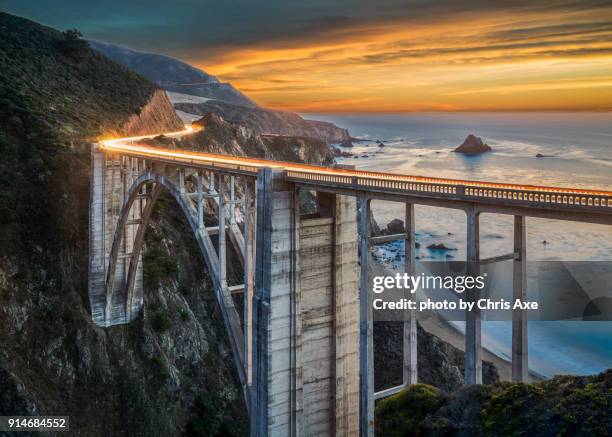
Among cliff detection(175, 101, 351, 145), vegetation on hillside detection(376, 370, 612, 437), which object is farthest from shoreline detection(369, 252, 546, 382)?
cliff detection(175, 101, 351, 145)

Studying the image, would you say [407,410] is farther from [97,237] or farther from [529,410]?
[97,237]

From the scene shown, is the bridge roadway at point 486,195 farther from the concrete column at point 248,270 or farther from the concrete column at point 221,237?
the concrete column at point 221,237

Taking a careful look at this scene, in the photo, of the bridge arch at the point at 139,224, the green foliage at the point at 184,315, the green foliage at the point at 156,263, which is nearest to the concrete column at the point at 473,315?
the bridge arch at the point at 139,224

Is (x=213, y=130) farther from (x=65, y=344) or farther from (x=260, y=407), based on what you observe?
(x=260, y=407)

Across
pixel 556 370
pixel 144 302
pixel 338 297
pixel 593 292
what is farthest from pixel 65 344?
pixel 593 292

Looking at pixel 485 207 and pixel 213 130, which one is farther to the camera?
pixel 213 130

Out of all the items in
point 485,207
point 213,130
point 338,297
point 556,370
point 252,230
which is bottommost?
point 556,370

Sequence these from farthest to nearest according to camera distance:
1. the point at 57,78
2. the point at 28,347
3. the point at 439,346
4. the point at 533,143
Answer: the point at 533,143 < the point at 57,78 < the point at 439,346 < the point at 28,347
